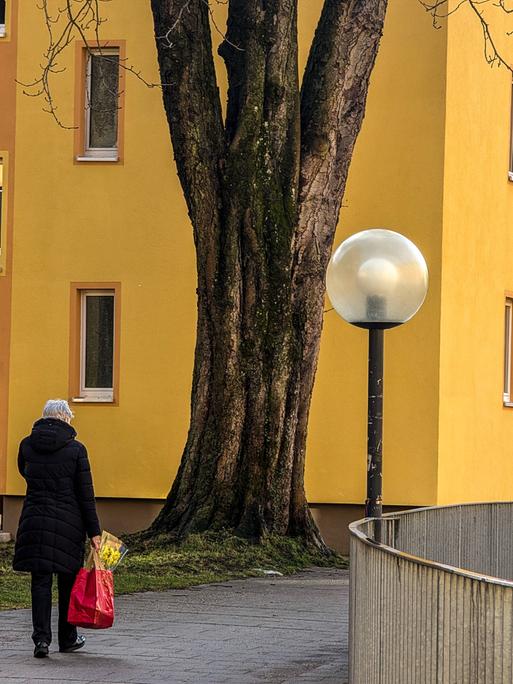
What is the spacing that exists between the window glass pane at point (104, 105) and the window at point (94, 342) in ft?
7.14

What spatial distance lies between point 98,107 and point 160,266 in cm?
257

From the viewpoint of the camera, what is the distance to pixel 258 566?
54.5 feet

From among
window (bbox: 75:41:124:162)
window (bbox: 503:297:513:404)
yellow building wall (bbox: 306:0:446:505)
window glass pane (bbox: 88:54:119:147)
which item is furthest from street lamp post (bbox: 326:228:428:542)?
window (bbox: 503:297:513:404)

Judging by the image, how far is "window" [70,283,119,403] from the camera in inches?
965

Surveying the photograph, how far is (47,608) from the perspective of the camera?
10.6 meters

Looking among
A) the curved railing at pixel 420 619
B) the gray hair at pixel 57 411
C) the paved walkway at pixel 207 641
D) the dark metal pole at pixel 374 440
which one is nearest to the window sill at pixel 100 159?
the paved walkway at pixel 207 641

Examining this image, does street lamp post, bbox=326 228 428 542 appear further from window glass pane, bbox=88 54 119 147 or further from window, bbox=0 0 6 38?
window, bbox=0 0 6 38

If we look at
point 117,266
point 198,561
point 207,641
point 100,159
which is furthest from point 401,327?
point 207,641

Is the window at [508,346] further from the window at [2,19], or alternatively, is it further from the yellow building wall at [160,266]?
the window at [2,19]

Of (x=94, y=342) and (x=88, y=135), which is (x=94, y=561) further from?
(x=88, y=135)

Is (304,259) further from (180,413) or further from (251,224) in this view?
(180,413)

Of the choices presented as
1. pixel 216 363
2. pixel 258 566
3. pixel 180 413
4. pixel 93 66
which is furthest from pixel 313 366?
pixel 93 66

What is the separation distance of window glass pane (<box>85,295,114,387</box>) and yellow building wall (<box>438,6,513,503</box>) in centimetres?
475

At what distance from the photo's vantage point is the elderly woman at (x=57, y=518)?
10.8 m
